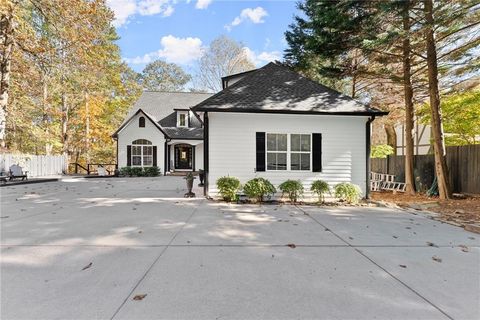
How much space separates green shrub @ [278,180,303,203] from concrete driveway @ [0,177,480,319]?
248 cm

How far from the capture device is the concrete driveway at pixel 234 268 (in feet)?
8.21

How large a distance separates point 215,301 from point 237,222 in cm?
334

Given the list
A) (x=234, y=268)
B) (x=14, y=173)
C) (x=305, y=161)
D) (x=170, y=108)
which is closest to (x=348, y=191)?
(x=305, y=161)

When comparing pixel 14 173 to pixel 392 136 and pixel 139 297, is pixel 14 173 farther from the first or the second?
pixel 392 136

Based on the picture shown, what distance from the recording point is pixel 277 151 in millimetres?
9477

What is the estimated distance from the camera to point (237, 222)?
5.95 meters

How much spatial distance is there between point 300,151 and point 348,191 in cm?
209

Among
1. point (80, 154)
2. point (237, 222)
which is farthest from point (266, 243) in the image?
point (80, 154)

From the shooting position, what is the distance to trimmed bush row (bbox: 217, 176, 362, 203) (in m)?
8.64

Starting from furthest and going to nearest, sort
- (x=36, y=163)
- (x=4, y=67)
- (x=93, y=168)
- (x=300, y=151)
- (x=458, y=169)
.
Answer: (x=93, y=168)
(x=36, y=163)
(x=4, y=67)
(x=458, y=169)
(x=300, y=151)

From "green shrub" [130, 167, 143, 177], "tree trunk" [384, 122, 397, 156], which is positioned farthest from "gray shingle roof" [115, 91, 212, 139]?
"tree trunk" [384, 122, 397, 156]

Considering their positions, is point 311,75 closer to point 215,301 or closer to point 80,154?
point 215,301

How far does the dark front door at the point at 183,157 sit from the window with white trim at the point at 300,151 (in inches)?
585

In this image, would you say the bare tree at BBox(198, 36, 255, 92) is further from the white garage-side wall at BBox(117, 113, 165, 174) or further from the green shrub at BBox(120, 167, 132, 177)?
the green shrub at BBox(120, 167, 132, 177)
